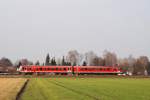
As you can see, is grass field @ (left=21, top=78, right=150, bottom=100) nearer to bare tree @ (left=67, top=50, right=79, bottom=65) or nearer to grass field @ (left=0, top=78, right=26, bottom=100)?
grass field @ (left=0, top=78, right=26, bottom=100)

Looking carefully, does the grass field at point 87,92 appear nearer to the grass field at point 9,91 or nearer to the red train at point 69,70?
the grass field at point 9,91

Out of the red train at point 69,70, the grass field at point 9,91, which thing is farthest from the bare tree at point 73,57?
the grass field at point 9,91

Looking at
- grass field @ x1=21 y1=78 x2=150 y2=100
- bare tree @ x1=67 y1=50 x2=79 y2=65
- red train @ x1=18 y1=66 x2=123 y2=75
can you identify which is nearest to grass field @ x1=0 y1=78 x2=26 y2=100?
grass field @ x1=21 y1=78 x2=150 y2=100

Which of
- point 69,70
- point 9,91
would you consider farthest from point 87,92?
point 69,70

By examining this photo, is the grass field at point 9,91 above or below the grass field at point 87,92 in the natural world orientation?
above

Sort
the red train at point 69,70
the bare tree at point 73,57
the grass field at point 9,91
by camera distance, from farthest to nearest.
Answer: the bare tree at point 73,57, the red train at point 69,70, the grass field at point 9,91

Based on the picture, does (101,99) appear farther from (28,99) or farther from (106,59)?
(106,59)

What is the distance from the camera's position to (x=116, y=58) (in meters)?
192

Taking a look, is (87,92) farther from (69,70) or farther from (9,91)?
(69,70)

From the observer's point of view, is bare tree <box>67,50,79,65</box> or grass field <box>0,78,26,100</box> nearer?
grass field <box>0,78,26,100</box>

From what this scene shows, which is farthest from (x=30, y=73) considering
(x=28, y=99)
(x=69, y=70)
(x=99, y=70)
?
(x=28, y=99)

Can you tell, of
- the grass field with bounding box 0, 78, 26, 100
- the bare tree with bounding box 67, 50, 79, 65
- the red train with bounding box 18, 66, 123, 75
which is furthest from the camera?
the bare tree with bounding box 67, 50, 79, 65

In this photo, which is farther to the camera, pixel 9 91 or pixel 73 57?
pixel 73 57

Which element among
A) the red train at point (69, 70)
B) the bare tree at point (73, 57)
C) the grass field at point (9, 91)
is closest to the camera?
the grass field at point (9, 91)
